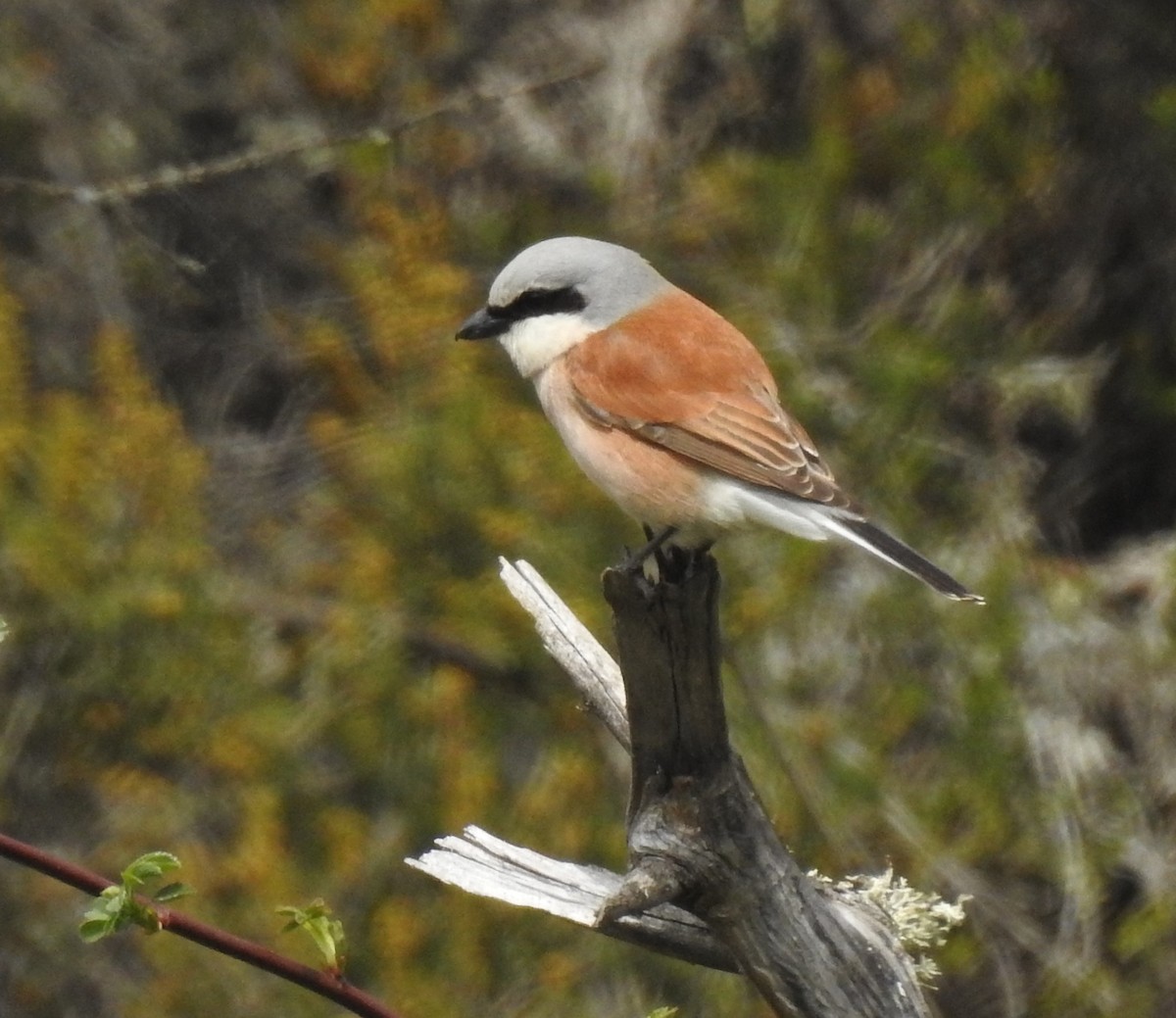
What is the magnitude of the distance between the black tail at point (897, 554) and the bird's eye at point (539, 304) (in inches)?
32.8

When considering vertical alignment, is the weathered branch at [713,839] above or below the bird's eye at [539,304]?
below

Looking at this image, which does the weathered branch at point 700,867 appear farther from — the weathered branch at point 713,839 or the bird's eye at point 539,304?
the bird's eye at point 539,304

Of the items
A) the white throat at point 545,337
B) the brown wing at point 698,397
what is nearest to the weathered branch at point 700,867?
the brown wing at point 698,397

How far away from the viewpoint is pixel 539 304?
3.82 meters

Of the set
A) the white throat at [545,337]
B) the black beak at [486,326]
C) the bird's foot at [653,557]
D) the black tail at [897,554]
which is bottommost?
the black tail at [897,554]

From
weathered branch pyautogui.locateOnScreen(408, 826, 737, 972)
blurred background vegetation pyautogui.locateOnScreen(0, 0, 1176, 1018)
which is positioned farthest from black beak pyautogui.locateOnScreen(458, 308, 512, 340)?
blurred background vegetation pyautogui.locateOnScreen(0, 0, 1176, 1018)

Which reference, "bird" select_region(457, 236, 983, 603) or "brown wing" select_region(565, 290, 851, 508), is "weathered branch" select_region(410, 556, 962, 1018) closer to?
"bird" select_region(457, 236, 983, 603)

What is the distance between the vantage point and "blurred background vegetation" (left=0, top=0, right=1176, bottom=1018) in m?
5.41

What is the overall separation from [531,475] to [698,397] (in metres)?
1.97

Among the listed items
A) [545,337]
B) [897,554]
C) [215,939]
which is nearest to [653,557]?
[897,554]

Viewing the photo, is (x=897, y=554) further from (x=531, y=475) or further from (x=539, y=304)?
(x=531, y=475)

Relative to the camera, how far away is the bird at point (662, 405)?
3346 millimetres

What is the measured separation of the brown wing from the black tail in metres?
0.06

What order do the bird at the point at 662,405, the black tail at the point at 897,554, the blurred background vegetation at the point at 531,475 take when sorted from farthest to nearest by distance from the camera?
the blurred background vegetation at the point at 531,475 → the bird at the point at 662,405 → the black tail at the point at 897,554
